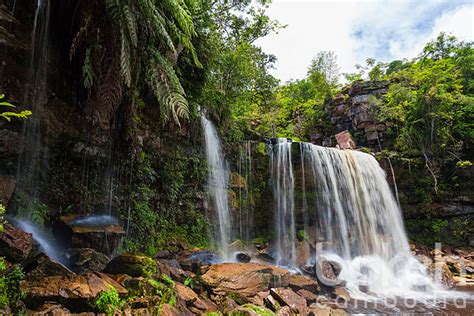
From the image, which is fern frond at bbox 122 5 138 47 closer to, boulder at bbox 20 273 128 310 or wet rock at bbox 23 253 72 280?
wet rock at bbox 23 253 72 280

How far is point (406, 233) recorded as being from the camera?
13.9 m

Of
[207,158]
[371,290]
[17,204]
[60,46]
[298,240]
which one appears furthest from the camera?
[298,240]

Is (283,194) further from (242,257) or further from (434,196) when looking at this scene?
(434,196)

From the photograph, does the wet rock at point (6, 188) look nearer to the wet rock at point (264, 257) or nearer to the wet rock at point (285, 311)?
the wet rock at point (285, 311)

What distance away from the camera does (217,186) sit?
10.4 m

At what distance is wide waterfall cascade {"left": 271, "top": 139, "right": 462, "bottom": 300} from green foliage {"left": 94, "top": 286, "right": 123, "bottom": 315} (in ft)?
24.3

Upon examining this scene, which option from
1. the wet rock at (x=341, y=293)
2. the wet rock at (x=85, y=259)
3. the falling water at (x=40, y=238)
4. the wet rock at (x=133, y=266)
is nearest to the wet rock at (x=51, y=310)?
the wet rock at (x=133, y=266)

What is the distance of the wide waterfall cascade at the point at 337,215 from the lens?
434 inches

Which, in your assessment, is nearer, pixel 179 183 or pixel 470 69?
pixel 179 183

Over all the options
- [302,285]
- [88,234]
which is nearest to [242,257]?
[302,285]

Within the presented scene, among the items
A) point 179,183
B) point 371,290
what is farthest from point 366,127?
point 179,183

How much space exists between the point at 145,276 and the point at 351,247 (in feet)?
31.1

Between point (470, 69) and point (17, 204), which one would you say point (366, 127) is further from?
point (17, 204)

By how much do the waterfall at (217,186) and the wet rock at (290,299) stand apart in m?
3.85
